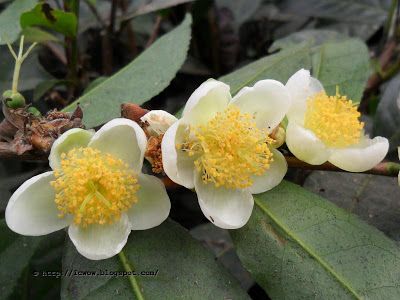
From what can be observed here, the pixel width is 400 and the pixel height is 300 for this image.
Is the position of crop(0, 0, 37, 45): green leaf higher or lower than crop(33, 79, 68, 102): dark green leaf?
higher

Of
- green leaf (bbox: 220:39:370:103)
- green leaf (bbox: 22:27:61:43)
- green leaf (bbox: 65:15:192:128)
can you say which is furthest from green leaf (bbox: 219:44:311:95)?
green leaf (bbox: 22:27:61:43)

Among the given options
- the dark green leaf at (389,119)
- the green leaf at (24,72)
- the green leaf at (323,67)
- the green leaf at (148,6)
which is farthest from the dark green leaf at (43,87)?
the dark green leaf at (389,119)

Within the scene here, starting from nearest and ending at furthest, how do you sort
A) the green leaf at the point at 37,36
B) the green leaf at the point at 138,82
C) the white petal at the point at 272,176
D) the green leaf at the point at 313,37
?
the white petal at the point at 272,176 < the green leaf at the point at 138,82 < the green leaf at the point at 37,36 < the green leaf at the point at 313,37

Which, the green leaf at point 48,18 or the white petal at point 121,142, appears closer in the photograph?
the white petal at point 121,142

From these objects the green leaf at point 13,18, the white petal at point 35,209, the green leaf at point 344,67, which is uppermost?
the green leaf at point 13,18

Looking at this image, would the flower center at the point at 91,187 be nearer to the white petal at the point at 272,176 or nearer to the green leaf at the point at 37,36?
the white petal at the point at 272,176

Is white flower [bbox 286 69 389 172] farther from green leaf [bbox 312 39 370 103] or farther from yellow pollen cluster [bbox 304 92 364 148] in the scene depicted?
green leaf [bbox 312 39 370 103]
